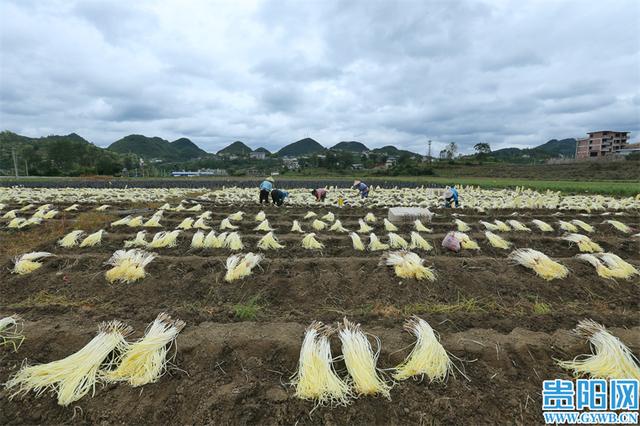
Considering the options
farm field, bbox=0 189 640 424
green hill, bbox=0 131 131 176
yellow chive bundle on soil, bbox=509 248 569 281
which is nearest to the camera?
farm field, bbox=0 189 640 424

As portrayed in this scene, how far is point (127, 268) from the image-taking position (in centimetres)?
447

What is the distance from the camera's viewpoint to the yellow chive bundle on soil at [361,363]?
2.34 m

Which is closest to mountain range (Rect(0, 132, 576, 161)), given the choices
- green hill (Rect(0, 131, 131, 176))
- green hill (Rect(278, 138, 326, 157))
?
green hill (Rect(278, 138, 326, 157))

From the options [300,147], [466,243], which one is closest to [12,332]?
[466,243]

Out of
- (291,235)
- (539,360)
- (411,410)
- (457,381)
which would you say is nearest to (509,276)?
(539,360)

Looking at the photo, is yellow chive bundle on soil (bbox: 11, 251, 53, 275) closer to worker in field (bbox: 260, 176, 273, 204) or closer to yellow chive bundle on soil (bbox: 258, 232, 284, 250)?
yellow chive bundle on soil (bbox: 258, 232, 284, 250)

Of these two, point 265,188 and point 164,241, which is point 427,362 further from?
point 265,188

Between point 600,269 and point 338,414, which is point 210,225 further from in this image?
point 600,269

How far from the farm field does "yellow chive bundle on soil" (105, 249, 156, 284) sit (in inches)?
5.0

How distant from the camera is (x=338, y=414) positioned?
222 cm

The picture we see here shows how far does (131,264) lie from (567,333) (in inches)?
213

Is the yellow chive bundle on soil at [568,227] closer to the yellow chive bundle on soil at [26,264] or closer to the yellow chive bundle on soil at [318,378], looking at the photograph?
the yellow chive bundle on soil at [318,378]

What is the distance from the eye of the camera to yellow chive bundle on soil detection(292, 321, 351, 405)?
2.30m

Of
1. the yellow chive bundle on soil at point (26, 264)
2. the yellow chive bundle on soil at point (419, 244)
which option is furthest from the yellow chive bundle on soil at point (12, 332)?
the yellow chive bundle on soil at point (419, 244)
